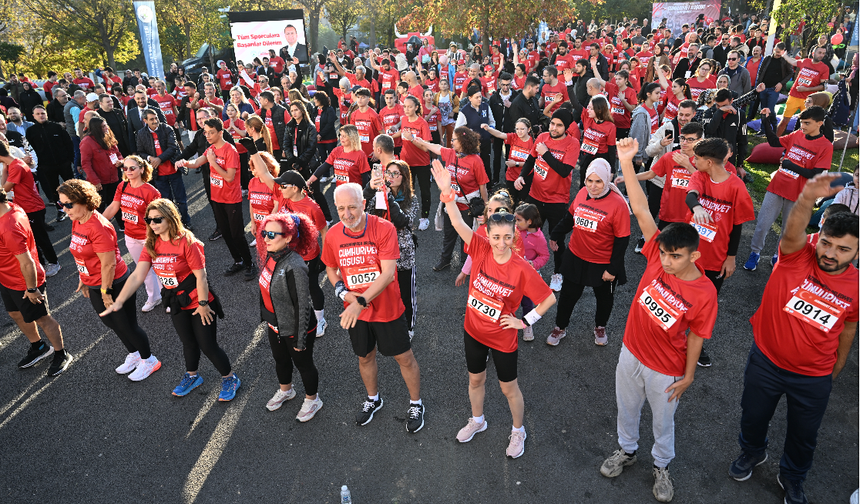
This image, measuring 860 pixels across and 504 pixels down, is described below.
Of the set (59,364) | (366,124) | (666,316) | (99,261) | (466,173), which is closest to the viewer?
(666,316)

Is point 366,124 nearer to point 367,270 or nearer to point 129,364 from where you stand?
point 129,364

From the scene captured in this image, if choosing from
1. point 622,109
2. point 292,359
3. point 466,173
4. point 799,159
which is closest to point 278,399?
point 292,359

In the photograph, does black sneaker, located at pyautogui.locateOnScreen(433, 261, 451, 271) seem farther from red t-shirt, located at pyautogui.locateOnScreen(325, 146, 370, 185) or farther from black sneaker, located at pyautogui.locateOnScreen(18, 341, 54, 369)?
black sneaker, located at pyautogui.locateOnScreen(18, 341, 54, 369)

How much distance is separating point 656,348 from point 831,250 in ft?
3.64

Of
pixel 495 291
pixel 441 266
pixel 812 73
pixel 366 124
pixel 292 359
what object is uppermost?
pixel 812 73

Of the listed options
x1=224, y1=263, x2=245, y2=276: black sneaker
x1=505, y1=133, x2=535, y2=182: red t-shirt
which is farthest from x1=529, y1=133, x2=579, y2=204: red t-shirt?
x1=224, y1=263, x2=245, y2=276: black sneaker

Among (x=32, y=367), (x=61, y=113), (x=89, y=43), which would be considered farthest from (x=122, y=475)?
(x=89, y=43)

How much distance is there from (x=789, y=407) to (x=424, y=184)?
6303mm

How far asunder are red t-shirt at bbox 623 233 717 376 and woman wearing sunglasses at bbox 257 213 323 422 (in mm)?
2396

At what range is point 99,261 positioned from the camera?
15.9ft

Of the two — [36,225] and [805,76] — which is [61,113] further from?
[805,76]

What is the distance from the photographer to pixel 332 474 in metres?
3.95

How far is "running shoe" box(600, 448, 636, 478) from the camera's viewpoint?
377cm

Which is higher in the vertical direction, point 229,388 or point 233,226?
point 233,226
